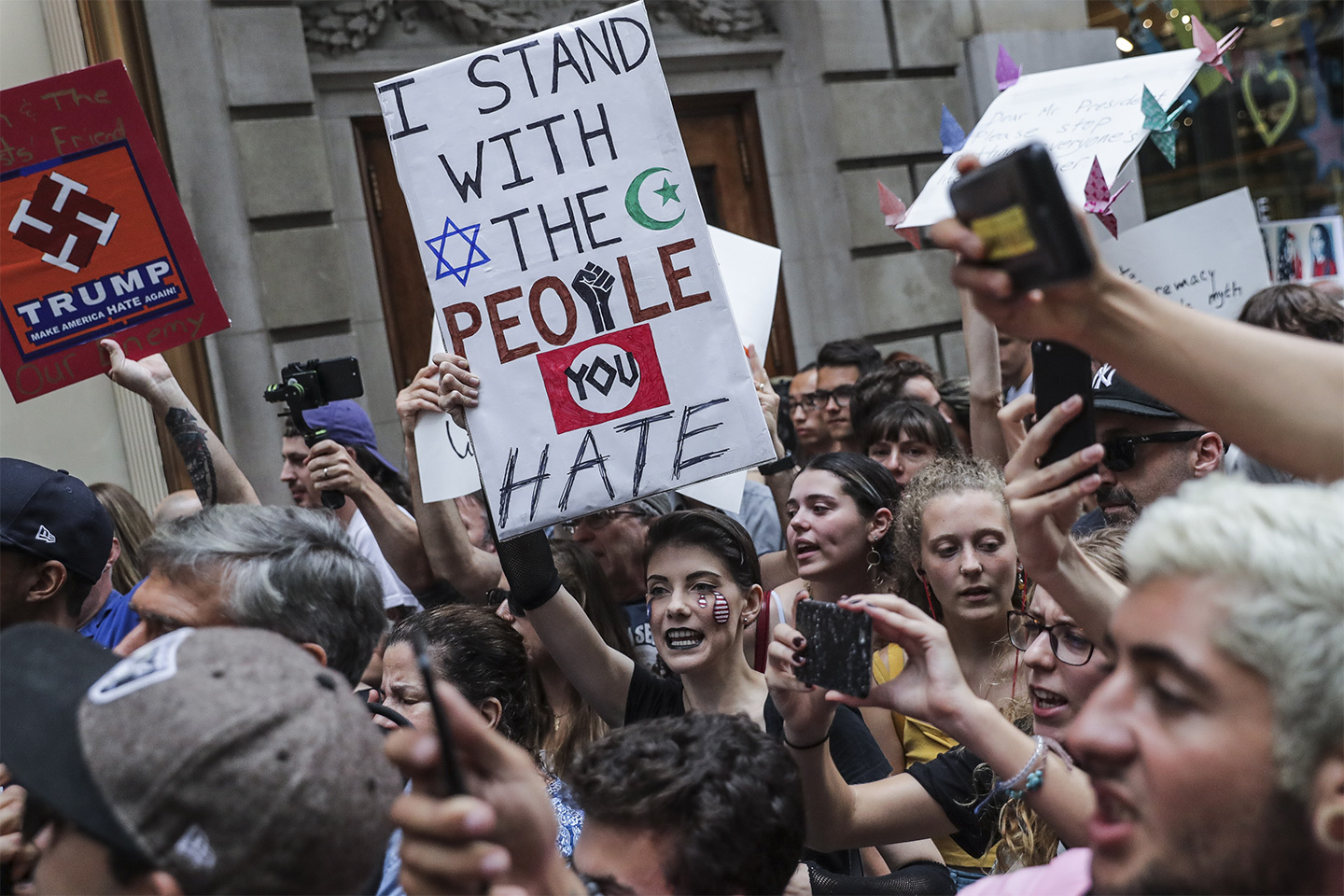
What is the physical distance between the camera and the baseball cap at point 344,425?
4.89 metres

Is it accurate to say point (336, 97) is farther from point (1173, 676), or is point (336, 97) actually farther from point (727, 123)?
point (1173, 676)

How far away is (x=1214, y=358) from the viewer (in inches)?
57.8

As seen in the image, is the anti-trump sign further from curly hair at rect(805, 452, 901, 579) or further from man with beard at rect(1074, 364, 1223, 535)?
man with beard at rect(1074, 364, 1223, 535)

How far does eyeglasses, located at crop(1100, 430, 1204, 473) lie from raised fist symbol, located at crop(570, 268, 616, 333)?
1390mm

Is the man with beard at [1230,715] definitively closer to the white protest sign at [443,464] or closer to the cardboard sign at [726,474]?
the cardboard sign at [726,474]

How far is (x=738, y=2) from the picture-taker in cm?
795

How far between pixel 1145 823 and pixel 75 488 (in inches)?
97.9

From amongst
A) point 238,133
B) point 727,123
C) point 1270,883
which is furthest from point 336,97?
point 1270,883

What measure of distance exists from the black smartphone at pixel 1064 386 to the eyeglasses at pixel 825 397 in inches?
151

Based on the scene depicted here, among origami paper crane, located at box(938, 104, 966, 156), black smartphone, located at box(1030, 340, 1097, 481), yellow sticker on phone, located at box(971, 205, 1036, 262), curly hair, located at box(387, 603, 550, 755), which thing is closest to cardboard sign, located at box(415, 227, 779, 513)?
curly hair, located at box(387, 603, 550, 755)

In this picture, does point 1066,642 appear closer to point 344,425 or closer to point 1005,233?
point 1005,233

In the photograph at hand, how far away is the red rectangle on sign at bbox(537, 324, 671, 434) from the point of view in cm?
318

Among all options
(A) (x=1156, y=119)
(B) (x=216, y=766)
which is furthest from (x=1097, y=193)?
(B) (x=216, y=766)

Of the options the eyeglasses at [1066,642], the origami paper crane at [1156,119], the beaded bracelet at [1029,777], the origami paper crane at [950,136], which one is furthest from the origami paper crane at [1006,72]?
the beaded bracelet at [1029,777]
